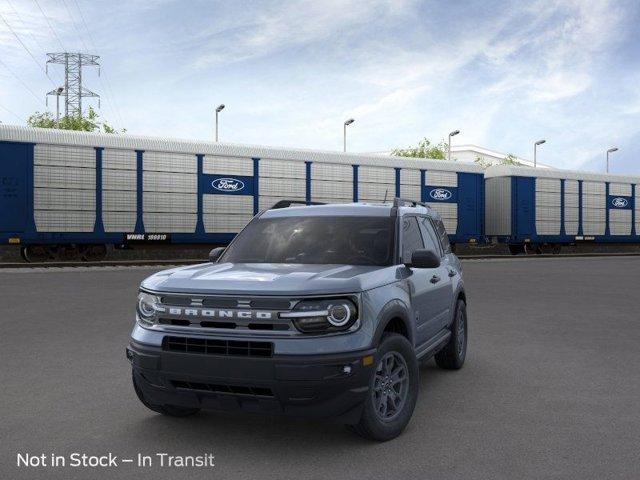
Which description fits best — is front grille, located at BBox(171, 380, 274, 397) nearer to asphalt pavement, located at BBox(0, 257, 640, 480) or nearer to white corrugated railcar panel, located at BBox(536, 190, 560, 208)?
asphalt pavement, located at BBox(0, 257, 640, 480)

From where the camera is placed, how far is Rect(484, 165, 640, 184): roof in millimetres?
32906

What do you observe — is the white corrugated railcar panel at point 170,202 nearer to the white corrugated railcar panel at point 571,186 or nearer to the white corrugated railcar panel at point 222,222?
the white corrugated railcar panel at point 222,222

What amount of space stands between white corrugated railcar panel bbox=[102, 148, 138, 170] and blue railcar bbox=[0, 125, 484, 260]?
0.03m

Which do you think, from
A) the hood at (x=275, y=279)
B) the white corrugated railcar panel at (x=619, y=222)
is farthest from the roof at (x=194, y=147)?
the hood at (x=275, y=279)

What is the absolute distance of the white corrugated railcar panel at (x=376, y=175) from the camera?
28.6m

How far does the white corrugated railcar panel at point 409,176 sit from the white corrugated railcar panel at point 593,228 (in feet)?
37.1

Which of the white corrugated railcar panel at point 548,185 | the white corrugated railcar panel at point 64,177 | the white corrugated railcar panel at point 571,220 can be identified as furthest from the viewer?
the white corrugated railcar panel at point 571,220

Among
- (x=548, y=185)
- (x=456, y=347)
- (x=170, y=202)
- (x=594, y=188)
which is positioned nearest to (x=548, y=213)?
(x=548, y=185)

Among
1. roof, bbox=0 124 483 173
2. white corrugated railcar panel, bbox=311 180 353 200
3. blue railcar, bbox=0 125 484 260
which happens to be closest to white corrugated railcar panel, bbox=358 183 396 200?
blue railcar, bbox=0 125 484 260

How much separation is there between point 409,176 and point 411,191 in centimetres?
69

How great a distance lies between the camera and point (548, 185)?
33781 millimetres

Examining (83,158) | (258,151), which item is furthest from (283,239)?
(258,151)

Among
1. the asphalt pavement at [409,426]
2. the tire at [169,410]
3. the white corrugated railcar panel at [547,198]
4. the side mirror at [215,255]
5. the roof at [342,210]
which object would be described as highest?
the white corrugated railcar panel at [547,198]

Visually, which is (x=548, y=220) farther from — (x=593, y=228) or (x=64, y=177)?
(x=64, y=177)
